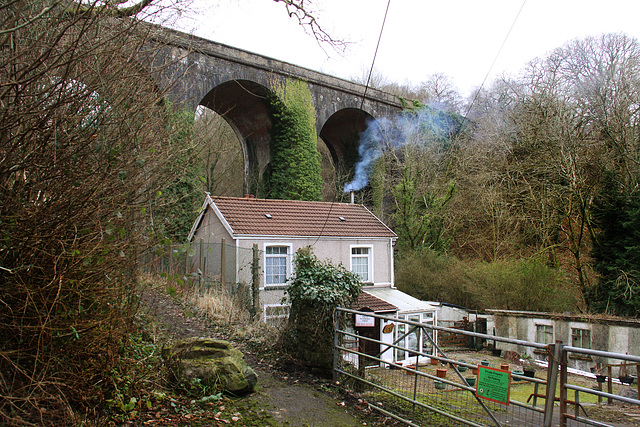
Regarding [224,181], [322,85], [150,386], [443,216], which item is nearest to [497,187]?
[443,216]

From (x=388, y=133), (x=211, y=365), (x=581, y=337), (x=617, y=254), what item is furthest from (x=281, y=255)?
(x=388, y=133)

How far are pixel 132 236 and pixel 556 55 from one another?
26271 mm

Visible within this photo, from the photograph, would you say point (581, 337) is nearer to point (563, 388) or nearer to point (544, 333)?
point (544, 333)

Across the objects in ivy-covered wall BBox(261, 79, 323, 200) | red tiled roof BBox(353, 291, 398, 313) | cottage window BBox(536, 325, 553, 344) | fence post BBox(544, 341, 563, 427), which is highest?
ivy-covered wall BBox(261, 79, 323, 200)

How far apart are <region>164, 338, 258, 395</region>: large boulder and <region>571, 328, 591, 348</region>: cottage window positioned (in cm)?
1259

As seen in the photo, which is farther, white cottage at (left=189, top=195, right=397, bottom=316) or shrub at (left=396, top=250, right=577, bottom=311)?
shrub at (left=396, top=250, right=577, bottom=311)

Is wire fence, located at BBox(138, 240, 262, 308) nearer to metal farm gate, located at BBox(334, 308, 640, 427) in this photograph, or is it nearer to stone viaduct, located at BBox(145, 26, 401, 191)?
metal farm gate, located at BBox(334, 308, 640, 427)

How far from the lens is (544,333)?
1541 centimetres

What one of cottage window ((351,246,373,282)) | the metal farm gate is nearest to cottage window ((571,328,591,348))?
cottage window ((351,246,373,282))

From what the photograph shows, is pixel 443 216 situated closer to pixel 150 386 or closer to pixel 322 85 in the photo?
pixel 322 85

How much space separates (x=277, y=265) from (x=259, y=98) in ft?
36.7

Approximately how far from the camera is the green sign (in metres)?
4.08

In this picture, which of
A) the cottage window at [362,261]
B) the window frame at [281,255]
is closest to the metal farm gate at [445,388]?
the window frame at [281,255]

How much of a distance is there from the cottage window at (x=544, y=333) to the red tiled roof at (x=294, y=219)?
234 inches
